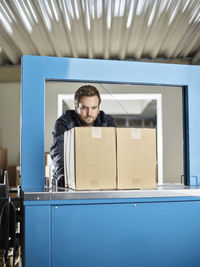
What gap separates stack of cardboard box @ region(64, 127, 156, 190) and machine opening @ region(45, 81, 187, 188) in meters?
4.75

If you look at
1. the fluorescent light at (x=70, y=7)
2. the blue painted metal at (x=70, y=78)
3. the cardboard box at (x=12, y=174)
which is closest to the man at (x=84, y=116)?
the blue painted metal at (x=70, y=78)

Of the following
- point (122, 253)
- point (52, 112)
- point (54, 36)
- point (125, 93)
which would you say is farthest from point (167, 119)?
point (122, 253)

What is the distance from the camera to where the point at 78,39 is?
5500 mm

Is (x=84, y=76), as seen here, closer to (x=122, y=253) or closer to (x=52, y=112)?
(x=122, y=253)

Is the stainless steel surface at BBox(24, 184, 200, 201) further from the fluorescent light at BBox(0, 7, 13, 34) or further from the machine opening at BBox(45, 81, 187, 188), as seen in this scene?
the machine opening at BBox(45, 81, 187, 188)

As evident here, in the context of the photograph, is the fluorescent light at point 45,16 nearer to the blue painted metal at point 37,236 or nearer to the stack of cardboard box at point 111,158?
the stack of cardboard box at point 111,158

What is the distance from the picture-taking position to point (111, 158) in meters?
1.79

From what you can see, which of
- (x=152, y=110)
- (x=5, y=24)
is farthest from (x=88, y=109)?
(x=152, y=110)

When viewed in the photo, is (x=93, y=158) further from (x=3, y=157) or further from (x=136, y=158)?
(x=3, y=157)

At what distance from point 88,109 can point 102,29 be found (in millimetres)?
3118

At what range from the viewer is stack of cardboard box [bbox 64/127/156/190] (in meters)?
1.75

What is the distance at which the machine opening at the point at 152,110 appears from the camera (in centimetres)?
665

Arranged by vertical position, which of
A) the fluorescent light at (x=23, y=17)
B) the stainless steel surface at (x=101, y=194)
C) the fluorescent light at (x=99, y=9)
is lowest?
the stainless steel surface at (x=101, y=194)

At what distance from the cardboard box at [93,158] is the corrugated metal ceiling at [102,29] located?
9.51ft
